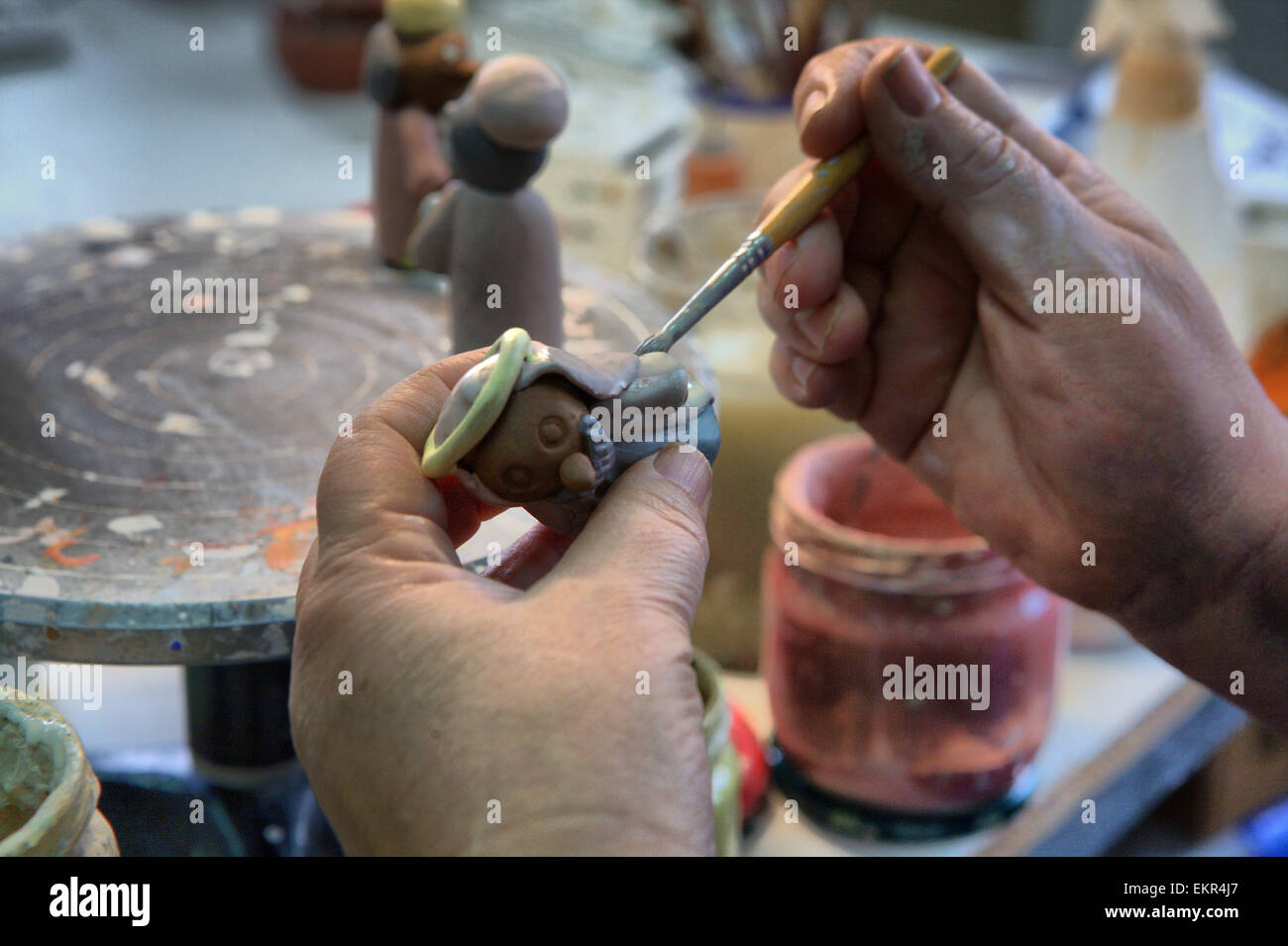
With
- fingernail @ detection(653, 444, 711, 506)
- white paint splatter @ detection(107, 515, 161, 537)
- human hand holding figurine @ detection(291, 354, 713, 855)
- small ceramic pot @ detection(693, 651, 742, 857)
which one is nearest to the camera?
human hand holding figurine @ detection(291, 354, 713, 855)

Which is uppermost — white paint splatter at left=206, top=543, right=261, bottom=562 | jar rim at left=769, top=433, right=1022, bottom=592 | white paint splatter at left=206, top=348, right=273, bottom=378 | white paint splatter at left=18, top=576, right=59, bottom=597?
white paint splatter at left=206, top=348, right=273, bottom=378

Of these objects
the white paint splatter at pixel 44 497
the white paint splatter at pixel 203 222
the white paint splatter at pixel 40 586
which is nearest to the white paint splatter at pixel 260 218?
the white paint splatter at pixel 203 222

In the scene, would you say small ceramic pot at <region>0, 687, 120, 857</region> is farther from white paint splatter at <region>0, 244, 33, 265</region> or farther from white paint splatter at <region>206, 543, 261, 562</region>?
white paint splatter at <region>0, 244, 33, 265</region>

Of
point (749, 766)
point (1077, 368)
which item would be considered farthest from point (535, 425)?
point (749, 766)

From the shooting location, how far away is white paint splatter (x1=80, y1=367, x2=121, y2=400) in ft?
2.94

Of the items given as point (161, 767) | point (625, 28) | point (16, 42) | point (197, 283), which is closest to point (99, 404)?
point (197, 283)

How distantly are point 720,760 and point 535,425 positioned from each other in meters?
0.38

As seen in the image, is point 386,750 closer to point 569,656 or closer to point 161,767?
point 569,656

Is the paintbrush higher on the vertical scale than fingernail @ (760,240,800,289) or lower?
higher

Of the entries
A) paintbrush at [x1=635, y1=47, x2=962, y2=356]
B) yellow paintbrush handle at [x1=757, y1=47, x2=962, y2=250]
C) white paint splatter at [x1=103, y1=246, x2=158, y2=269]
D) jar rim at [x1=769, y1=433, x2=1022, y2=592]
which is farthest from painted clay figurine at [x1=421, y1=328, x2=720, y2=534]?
white paint splatter at [x1=103, y1=246, x2=158, y2=269]

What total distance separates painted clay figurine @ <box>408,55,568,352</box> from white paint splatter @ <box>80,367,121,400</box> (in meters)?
0.23

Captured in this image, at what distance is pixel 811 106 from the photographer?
0.84m

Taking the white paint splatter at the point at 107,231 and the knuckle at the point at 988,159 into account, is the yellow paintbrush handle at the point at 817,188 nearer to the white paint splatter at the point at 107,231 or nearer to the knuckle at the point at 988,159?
the knuckle at the point at 988,159

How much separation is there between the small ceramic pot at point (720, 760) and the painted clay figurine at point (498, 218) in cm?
25
